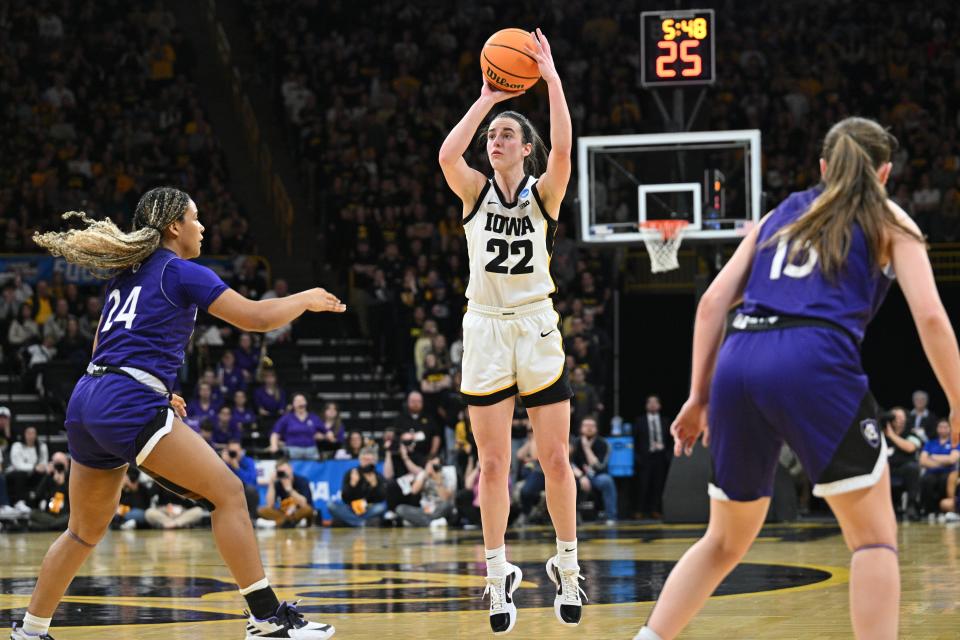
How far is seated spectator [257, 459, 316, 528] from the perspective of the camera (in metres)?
17.9

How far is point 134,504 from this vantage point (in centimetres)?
1827

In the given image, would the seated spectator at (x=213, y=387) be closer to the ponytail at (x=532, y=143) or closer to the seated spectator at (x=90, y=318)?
the seated spectator at (x=90, y=318)

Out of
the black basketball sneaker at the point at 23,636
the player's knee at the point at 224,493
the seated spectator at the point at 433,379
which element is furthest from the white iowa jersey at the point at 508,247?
the seated spectator at the point at 433,379

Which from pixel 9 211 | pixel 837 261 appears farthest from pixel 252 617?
pixel 9 211

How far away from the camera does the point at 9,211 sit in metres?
23.6

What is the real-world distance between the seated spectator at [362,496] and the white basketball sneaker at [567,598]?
10989 mm

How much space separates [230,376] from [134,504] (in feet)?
9.02

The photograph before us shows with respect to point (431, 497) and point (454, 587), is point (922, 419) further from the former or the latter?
point (454, 587)

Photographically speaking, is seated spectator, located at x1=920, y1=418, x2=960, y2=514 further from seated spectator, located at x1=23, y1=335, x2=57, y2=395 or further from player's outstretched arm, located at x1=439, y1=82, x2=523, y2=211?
seated spectator, located at x1=23, y1=335, x2=57, y2=395

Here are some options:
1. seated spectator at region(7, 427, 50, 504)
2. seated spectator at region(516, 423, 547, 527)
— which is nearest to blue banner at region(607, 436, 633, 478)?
seated spectator at region(516, 423, 547, 527)

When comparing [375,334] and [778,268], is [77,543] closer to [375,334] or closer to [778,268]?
[778,268]

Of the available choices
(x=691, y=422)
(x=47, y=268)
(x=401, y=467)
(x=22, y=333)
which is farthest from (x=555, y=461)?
(x=47, y=268)

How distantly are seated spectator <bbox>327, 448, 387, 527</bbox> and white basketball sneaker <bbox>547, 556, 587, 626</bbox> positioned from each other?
11.0m

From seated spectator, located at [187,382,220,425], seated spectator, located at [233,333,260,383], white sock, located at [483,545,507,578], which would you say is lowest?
seated spectator, located at [187,382,220,425]
